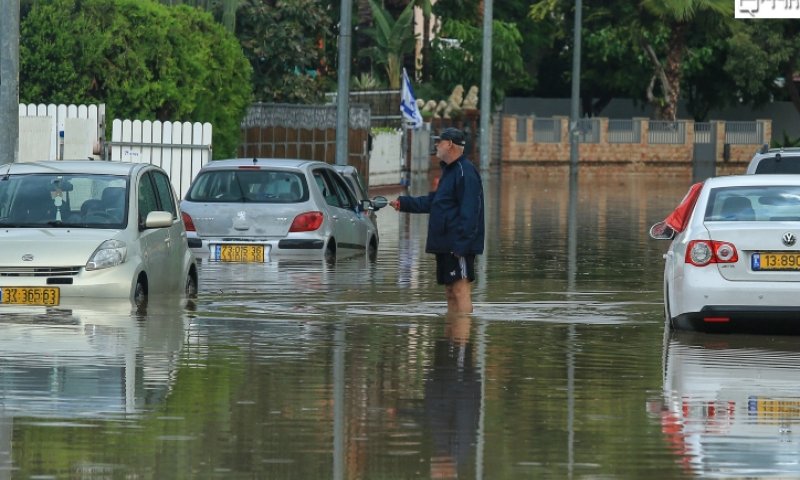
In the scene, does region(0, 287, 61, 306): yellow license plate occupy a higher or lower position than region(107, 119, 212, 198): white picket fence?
lower

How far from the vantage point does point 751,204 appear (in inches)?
619

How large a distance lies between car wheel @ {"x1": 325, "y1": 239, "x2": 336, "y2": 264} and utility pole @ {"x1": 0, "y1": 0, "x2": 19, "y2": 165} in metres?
3.66

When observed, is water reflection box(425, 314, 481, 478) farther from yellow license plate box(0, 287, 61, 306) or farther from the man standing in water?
yellow license plate box(0, 287, 61, 306)

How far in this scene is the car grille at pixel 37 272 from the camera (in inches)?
614

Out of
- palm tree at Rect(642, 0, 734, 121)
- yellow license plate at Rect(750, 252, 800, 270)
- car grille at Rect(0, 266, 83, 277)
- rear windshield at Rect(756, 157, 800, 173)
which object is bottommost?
car grille at Rect(0, 266, 83, 277)

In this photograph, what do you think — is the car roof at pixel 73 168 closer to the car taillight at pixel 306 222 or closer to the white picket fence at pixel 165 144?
the car taillight at pixel 306 222

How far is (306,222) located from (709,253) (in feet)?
29.6

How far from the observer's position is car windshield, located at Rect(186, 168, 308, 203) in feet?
76.4

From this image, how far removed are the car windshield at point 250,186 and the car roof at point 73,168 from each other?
595 centimetres

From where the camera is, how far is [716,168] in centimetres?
7850

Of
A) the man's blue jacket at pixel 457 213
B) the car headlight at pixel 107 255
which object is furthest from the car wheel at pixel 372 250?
the car headlight at pixel 107 255

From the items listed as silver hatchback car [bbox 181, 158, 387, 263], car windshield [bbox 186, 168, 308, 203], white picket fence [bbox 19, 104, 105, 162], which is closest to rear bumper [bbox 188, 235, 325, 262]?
silver hatchback car [bbox 181, 158, 387, 263]

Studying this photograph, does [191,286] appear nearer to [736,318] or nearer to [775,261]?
[736,318]

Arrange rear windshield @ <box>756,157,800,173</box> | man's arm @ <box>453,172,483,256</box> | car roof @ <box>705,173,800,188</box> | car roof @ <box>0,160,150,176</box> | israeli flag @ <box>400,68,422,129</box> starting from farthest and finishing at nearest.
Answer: israeli flag @ <box>400,68,422,129</box> < rear windshield @ <box>756,157,800,173</box> < car roof @ <box>0,160,150,176</box> < man's arm @ <box>453,172,483,256</box> < car roof @ <box>705,173,800,188</box>
